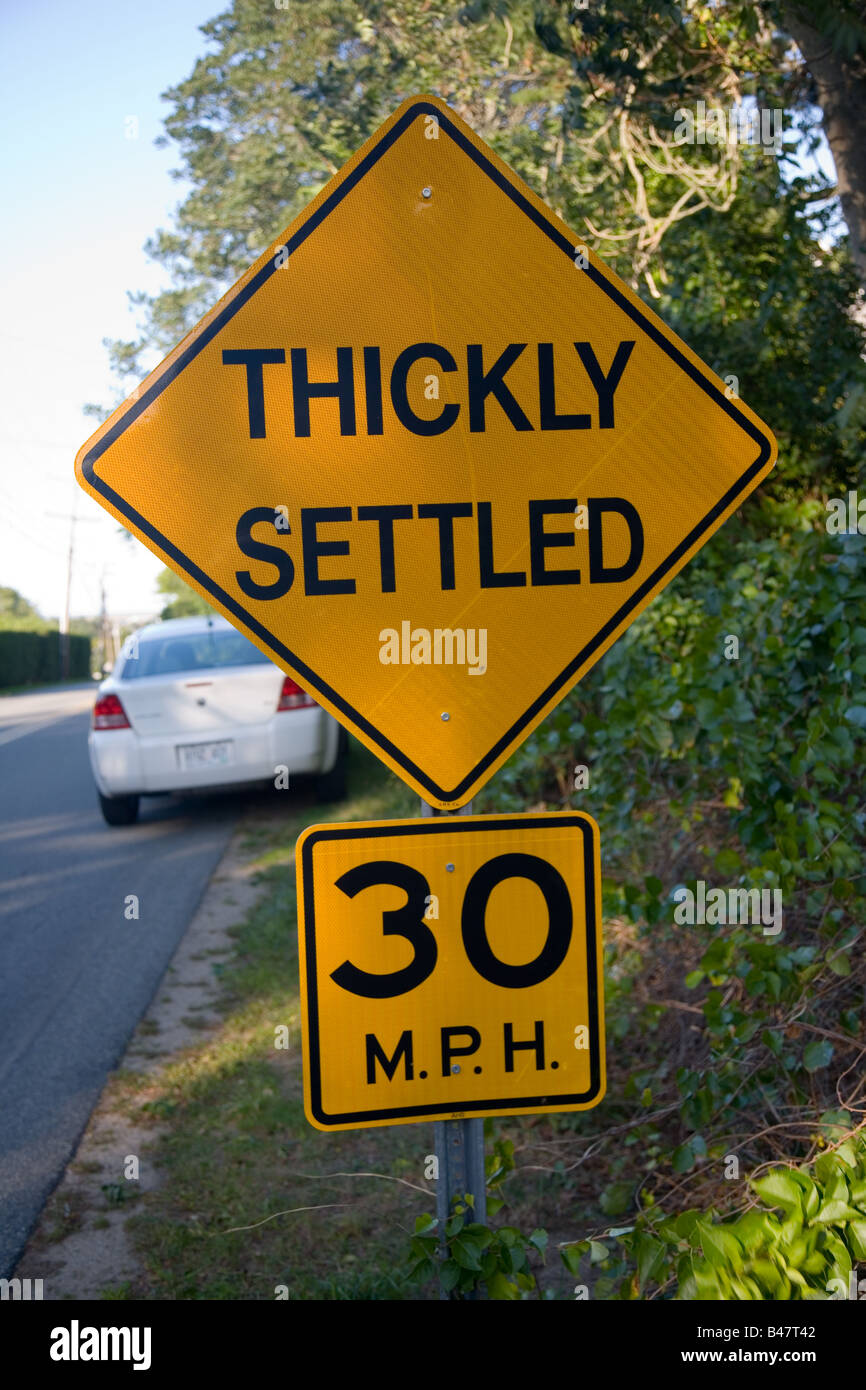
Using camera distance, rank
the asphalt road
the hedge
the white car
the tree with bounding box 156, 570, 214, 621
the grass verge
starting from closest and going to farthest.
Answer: the grass verge
the asphalt road
the white car
the hedge
the tree with bounding box 156, 570, 214, 621

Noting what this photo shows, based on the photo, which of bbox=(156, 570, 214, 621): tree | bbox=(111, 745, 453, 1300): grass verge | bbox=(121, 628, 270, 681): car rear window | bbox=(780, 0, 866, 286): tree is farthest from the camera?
bbox=(156, 570, 214, 621): tree

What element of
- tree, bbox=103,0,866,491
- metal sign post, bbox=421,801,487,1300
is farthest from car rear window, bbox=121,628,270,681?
metal sign post, bbox=421,801,487,1300

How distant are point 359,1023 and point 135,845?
270 inches

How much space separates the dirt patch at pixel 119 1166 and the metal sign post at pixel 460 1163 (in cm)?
135

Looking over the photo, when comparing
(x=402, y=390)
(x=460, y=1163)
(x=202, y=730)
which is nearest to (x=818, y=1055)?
(x=460, y=1163)

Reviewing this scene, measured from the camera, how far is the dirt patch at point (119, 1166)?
3.06 meters

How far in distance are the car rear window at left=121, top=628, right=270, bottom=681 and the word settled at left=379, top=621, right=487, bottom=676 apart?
22.7 feet

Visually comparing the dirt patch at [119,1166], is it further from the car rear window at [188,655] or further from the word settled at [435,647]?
the car rear window at [188,655]

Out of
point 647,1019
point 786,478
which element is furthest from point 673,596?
point 647,1019

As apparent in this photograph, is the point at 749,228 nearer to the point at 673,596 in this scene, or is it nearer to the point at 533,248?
the point at 673,596

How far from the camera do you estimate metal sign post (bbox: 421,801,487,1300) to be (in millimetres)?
1997

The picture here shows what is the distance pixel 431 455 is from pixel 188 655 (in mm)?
7442

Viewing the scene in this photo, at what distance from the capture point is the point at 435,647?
77.5 inches

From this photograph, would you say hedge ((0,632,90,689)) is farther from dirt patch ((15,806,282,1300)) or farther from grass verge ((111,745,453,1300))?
grass verge ((111,745,453,1300))
